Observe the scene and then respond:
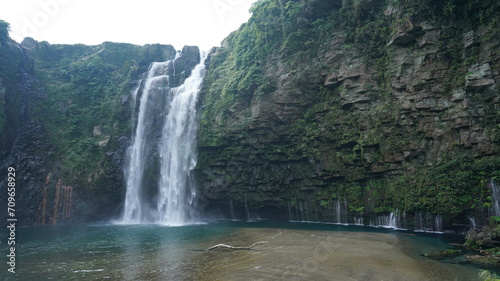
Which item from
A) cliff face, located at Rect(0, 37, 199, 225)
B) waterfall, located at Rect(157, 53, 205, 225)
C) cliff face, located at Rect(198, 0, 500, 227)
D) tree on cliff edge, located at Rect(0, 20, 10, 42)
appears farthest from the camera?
tree on cliff edge, located at Rect(0, 20, 10, 42)

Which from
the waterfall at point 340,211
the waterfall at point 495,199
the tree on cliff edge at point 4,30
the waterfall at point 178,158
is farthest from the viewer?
the tree on cliff edge at point 4,30

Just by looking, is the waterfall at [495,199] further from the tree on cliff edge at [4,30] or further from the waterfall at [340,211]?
the tree on cliff edge at [4,30]

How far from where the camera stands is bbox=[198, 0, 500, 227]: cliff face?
16.8m

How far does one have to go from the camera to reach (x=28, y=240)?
18484mm

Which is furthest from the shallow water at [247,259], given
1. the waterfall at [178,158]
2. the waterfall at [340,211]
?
the waterfall at [178,158]

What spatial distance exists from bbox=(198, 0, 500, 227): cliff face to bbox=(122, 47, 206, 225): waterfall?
5.90 feet

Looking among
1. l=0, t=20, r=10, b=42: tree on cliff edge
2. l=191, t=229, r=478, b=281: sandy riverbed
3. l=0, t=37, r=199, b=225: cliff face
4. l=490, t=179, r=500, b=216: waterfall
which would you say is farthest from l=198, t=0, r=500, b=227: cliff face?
l=0, t=20, r=10, b=42: tree on cliff edge

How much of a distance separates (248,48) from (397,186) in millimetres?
18510

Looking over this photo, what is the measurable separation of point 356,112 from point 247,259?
14091 millimetres

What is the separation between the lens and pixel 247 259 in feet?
39.1

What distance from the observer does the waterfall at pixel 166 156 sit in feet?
93.1

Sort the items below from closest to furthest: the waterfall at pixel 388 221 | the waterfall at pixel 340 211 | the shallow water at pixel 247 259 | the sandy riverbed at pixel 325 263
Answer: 1. the sandy riverbed at pixel 325 263
2. the shallow water at pixel 247 259
3. the waterfall at pixel 388 221
4. the waterfall at pixel 340 211

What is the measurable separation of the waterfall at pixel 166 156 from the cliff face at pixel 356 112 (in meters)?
1.80

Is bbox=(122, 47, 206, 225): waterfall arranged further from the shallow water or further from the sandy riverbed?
the sandy riverbed
